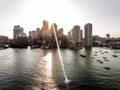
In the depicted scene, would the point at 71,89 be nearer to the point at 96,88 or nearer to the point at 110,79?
the point at 96,88

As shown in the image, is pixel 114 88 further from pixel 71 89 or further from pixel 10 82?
pixel 10 82

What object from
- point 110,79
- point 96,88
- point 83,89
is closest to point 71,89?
point 83,89

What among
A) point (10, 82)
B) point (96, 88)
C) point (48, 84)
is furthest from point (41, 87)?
point (96, 88)

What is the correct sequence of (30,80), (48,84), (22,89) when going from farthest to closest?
(30,80) → (48,84) → (22,89)

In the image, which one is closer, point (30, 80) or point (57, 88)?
point (57, 88)

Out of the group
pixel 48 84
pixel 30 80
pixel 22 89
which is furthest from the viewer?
pixel 30 80

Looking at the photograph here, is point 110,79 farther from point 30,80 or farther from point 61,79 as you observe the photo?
point 30,80

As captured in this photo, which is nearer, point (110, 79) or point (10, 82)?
point (10, 82)
